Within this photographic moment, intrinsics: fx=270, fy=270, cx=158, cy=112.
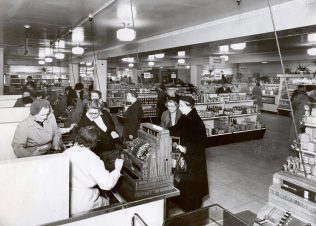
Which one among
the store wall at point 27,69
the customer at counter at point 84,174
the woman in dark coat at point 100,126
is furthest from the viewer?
the store wall at point 27,69

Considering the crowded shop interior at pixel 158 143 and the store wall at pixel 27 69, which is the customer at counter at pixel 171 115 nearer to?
the crowded shop interior at pixel 158 143

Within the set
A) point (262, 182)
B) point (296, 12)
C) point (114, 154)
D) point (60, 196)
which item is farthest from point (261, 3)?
point (60, 196)

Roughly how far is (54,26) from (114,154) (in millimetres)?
5858

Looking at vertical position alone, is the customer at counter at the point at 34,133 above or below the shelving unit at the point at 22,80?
below

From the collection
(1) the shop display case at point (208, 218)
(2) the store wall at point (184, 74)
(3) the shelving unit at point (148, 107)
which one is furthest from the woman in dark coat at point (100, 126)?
(2) the store wall at point (184, 74)

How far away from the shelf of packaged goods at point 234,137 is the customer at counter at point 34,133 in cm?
539

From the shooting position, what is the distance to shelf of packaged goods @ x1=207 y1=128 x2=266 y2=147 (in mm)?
8484

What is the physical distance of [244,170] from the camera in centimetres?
647

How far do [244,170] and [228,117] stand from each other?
117 inches

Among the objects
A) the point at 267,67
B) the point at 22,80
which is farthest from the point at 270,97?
the point at 22,80

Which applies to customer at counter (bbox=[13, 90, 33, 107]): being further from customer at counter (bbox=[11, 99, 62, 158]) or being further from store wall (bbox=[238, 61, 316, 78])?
store wall (bbox=[238, 61, 316, 78])

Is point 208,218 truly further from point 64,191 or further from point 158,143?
point 64,191

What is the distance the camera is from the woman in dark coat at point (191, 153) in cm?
384

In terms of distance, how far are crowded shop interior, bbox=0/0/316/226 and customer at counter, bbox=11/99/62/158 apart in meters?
0.02
